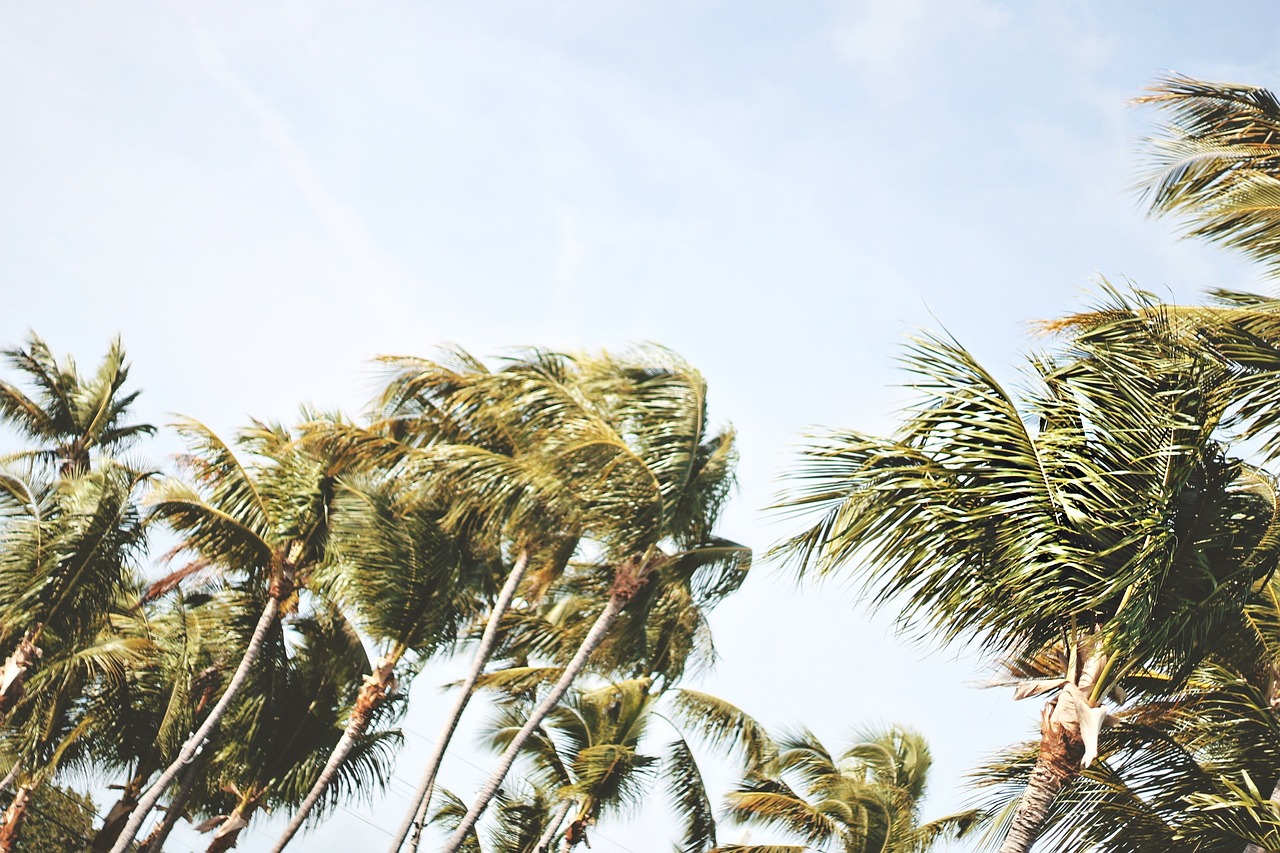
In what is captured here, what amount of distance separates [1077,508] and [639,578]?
28.9ft

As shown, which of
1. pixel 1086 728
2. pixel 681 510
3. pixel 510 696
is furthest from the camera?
pixel 510 696

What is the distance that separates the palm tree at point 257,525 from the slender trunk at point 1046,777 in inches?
423

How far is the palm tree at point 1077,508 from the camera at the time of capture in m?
5.43

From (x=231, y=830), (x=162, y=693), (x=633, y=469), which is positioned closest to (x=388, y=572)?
(x=633, y=469)

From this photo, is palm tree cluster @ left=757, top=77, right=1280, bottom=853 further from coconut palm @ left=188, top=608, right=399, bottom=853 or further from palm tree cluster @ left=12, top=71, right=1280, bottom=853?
coconut palm @ left=188, top=608, right=399, bottom=853

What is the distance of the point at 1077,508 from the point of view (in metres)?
5.54

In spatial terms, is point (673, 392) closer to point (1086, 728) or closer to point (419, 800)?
point (419, 800)

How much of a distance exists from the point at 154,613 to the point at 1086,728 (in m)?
17.8

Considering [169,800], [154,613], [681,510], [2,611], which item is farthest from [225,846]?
[681,510]

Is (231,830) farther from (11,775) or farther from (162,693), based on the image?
(11,775)

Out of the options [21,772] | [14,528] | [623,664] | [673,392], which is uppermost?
[673,392]

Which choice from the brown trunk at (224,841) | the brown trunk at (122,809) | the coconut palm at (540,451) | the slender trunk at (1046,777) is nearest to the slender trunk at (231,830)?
the brown trunk at (224,841)

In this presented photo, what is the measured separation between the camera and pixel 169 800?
67.2 ft

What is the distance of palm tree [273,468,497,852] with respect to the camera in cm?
1473
